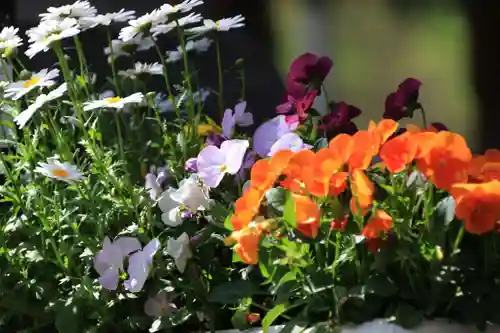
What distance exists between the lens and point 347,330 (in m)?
0.68

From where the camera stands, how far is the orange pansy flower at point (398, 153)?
0.66m

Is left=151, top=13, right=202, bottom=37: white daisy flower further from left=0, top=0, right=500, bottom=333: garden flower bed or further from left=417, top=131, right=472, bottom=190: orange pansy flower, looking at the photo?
left=417, top=131, right=472, bottom=190: orange pansy flower

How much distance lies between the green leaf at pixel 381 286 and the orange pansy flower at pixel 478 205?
8 cm

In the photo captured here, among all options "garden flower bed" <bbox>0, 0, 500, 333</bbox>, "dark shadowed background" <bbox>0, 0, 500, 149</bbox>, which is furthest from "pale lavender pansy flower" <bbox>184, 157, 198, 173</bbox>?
"dark shadowed background" <bbox>0, 0, 500, 149</bbox>

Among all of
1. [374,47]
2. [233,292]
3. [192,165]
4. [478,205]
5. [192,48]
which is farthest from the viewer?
[374,47]

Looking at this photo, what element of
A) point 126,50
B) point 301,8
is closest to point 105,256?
point 126,50

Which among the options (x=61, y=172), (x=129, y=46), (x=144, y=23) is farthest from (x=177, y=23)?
(x=61, y=172)

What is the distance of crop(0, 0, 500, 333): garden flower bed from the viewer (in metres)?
0.66

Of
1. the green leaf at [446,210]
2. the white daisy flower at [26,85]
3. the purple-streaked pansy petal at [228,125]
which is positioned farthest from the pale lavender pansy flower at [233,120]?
the green leaf at [446,210]

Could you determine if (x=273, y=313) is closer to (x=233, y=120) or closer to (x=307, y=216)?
(x=307, y=216)

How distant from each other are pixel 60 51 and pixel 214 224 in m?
0.26

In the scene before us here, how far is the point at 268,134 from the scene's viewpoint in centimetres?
87

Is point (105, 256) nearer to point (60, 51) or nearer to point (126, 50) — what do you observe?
point (60, 51)

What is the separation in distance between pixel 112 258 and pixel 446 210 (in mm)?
348
